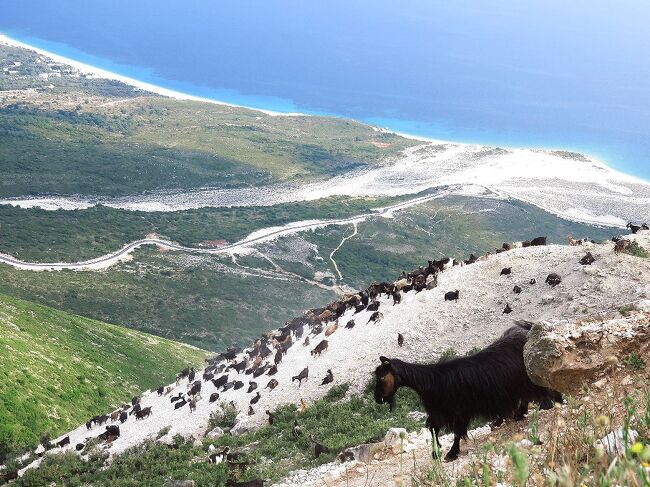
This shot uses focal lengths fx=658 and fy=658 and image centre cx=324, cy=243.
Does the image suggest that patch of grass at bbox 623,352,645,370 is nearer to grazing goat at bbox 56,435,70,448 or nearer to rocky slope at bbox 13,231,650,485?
rocky slope at bbox 13,231,650,485

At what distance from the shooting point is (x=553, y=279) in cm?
2173

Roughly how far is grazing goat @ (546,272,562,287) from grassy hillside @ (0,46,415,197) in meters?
98.0

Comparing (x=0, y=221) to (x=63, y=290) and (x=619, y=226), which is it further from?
(x=619, y=226)

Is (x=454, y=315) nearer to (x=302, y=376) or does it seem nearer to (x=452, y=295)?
(x=452, y=295)

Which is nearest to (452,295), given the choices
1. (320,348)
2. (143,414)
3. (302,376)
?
(320,348)

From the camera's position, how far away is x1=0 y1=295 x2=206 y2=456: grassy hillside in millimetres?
30028

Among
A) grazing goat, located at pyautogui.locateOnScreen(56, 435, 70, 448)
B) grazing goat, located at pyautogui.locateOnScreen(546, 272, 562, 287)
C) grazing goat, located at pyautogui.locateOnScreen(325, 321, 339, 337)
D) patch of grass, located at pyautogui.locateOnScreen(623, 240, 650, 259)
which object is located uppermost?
patch of grass, located at pyautogui.locateOnScreen(623, 240, 650, 259)

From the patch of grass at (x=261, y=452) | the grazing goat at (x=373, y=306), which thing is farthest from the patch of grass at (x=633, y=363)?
the grazing goat at (x=373, y=306)

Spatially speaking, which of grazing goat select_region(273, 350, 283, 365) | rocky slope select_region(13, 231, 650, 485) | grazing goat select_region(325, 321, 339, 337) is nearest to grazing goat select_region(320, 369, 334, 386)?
rocky slope select_region(13, 231, 650, 485)

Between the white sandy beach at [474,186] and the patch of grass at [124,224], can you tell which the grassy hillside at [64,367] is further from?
the white sandy beach at [474,186]

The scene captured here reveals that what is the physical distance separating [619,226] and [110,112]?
114119mm

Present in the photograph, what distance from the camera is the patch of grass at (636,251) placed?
22023 mm

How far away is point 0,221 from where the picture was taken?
87562mm

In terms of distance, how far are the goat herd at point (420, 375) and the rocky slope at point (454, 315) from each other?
14.7 inches
